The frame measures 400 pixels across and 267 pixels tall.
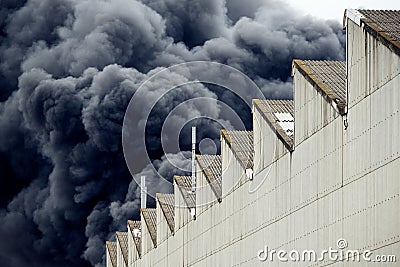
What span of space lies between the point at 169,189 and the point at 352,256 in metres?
124

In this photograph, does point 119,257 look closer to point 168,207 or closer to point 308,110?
point 168,207

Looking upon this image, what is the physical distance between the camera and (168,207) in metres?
79.5


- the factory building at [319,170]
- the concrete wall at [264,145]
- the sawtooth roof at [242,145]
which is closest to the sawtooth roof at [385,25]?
the factory building at [319,170]

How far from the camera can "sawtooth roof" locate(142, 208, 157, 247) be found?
82994 mm

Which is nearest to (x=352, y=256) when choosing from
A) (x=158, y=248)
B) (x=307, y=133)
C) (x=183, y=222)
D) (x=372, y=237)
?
(x=372, y=237)

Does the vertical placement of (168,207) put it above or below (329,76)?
above

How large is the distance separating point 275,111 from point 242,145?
21.6 feet

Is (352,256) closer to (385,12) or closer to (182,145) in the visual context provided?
(385,12)

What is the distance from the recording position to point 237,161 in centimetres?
5731

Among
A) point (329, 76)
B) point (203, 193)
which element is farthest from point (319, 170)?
point (203, 193)

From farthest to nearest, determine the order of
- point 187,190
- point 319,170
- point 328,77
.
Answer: point 187,190
point 328,77
point 319,170

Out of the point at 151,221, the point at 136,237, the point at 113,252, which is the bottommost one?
the point at 151,221

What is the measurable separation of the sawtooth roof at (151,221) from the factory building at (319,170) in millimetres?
15264

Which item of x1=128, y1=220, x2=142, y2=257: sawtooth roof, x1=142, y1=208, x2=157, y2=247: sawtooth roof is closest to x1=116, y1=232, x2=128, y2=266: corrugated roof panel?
x1=128, y1=220, x2=142, y2=257: sawtooth roof
